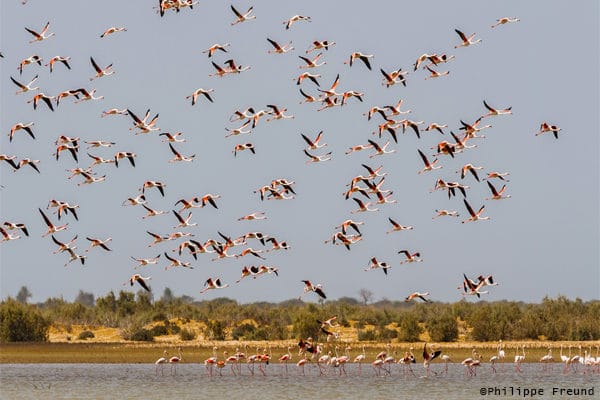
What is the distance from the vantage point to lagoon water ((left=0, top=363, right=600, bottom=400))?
132 ft

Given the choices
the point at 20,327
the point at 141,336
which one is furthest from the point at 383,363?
the point at 20,327

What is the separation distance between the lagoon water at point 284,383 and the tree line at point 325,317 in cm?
1333

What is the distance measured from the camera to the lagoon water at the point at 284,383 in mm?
40250

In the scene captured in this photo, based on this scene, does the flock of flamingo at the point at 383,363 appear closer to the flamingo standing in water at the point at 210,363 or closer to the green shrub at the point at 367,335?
the flamingo standing in water at the point at 210,363

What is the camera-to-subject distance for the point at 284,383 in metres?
44.8

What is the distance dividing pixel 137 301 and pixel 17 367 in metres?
35.7

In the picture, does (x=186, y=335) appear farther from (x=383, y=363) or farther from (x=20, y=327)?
(x=383, y=363)

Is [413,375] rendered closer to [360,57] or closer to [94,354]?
[360,57]

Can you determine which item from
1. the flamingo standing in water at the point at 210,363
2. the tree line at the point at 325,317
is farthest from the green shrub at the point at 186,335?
the flamingo standing in water at the point at 210,363

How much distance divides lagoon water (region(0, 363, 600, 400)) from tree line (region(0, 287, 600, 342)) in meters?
13.3

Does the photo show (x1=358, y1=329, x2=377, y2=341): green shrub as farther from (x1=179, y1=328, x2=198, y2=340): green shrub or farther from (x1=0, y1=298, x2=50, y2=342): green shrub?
(x1=0, y1=298, x2=50, y2=342): green shrub

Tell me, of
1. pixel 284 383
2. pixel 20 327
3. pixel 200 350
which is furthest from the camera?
pixel 20 327

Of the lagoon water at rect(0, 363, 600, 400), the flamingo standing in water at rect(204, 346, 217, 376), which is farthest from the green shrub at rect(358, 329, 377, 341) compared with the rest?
the flamingo standing in water at rect(204, 346, 217, 376)

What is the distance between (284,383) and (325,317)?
2783 centimetres
